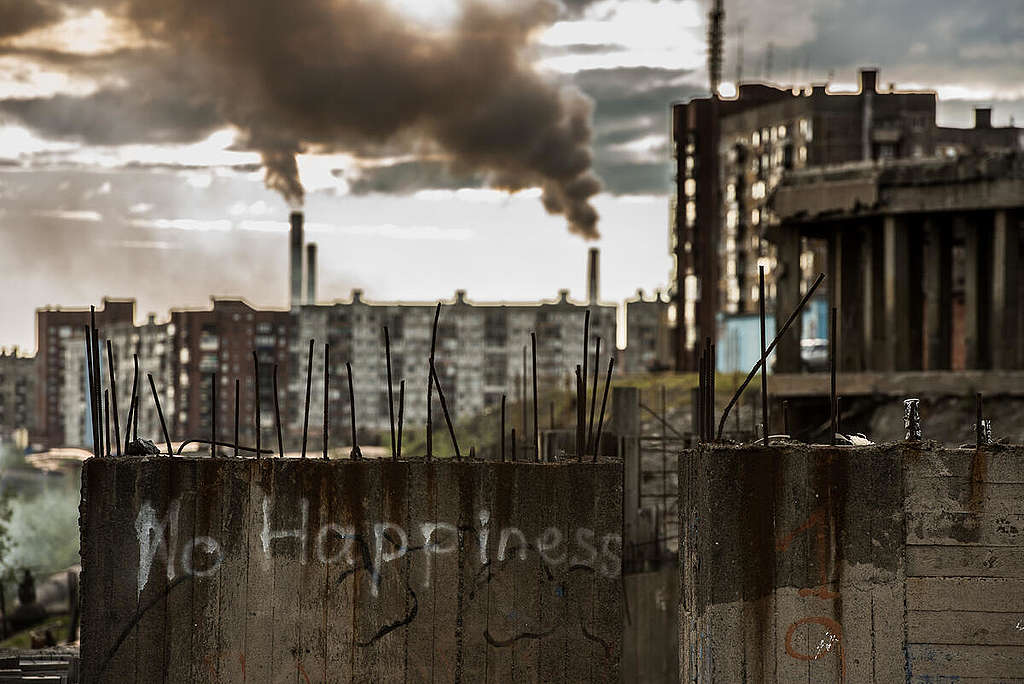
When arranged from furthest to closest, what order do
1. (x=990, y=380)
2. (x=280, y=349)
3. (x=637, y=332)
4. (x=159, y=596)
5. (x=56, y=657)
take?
(x=637, y=332), (x=280, y=349), (x=990, y=380), (x=56, y=657), (x=159, y=596)

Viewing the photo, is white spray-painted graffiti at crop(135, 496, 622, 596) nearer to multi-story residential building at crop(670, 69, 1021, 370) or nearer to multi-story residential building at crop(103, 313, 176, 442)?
multi-story residential building at crop(670, 69, 1021, 370)

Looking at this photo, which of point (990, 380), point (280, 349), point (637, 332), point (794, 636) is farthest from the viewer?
point (637, 332)

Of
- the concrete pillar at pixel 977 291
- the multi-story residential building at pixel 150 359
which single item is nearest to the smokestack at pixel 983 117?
the concrete pillar at pixel 977 291

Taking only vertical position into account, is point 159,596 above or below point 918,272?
below

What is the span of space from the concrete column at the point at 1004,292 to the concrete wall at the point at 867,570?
76.0 ft

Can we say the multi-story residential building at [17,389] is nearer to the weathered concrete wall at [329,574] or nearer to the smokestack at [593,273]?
the smokestack at [593,273]

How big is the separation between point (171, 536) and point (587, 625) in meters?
3.28

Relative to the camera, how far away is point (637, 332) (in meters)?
118

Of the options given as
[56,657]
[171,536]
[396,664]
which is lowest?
[56,657]

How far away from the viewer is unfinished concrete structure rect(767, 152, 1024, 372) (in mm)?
29906

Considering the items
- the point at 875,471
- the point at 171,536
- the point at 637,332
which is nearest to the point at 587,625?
the point at 875,471

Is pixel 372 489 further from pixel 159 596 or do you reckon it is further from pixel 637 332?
pixel 637 332

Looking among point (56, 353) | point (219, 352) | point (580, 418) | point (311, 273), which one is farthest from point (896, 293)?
point (56, 353)

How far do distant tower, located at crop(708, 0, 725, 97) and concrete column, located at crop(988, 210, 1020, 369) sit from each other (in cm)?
5343
